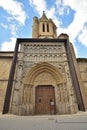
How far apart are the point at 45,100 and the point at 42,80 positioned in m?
1.86

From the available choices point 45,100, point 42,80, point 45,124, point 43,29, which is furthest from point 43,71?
point 43,29

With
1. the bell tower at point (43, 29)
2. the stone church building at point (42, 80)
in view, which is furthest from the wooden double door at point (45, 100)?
the bell tower at point (43, 29)

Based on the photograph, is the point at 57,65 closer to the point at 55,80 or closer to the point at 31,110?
the point at 55,80

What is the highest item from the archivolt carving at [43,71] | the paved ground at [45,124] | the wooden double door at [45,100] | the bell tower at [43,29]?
the bell tower at [43,29]

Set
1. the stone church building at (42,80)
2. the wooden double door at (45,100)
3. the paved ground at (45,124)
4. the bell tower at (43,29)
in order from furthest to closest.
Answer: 1. the bell tower at (43,29)
2. the wooden double door at (45,100)
3. the stone church building at (42,80)
4. the paved ground at (45,124)

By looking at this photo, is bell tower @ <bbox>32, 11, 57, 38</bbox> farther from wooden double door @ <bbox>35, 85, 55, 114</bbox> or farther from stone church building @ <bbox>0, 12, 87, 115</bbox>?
wooden double door @ <bbox>35, 85, 55, 114</bbox>

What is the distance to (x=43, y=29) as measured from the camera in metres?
21.6

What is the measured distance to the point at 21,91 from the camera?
9.91m

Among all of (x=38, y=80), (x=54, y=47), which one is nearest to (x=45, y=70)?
(x=38, y=80)

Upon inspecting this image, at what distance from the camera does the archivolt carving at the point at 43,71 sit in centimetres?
1065

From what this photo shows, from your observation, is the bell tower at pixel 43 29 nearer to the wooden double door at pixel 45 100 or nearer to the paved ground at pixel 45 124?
the wooden double door at pixel 45 100

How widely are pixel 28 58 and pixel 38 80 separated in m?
2.46

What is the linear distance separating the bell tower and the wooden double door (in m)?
11.8

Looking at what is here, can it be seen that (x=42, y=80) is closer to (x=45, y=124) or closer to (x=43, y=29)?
(x=45, y=124)
